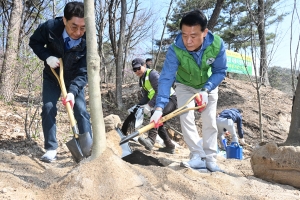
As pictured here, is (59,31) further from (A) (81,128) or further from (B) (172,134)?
(B) (172,134)

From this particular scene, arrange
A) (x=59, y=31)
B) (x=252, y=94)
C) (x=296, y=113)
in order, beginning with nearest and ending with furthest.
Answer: (x=59, y=31)
(x=296, y=113)
(x=252, y=94)

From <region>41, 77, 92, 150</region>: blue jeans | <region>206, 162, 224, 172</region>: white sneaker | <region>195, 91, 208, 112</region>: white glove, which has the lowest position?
<region>206, 162, 224, 172</region>: white sneaker

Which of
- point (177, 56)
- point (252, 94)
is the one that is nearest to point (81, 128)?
point (177, 56)

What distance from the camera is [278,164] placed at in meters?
2.73

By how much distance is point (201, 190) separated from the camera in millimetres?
2139

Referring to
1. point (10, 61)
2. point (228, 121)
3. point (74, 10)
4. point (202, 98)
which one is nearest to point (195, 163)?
point (202, 98)

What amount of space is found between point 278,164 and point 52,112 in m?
2.13

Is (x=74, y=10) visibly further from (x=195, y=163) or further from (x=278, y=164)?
(x=278, y=164)

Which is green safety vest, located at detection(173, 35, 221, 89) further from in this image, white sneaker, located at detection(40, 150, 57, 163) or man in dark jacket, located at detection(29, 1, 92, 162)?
white sneaker, located at detection(40, 150, 57, 163)

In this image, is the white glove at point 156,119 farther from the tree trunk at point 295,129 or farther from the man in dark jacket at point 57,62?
the tree trunk at point 295,129

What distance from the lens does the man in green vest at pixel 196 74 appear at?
2.69 meters

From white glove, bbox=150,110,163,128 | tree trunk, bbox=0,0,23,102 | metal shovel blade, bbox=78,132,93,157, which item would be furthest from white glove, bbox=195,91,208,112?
tree trunk, bbox=0,0,23,102

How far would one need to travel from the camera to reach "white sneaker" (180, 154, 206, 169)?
9.45 ft

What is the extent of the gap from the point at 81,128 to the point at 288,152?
1.93m
